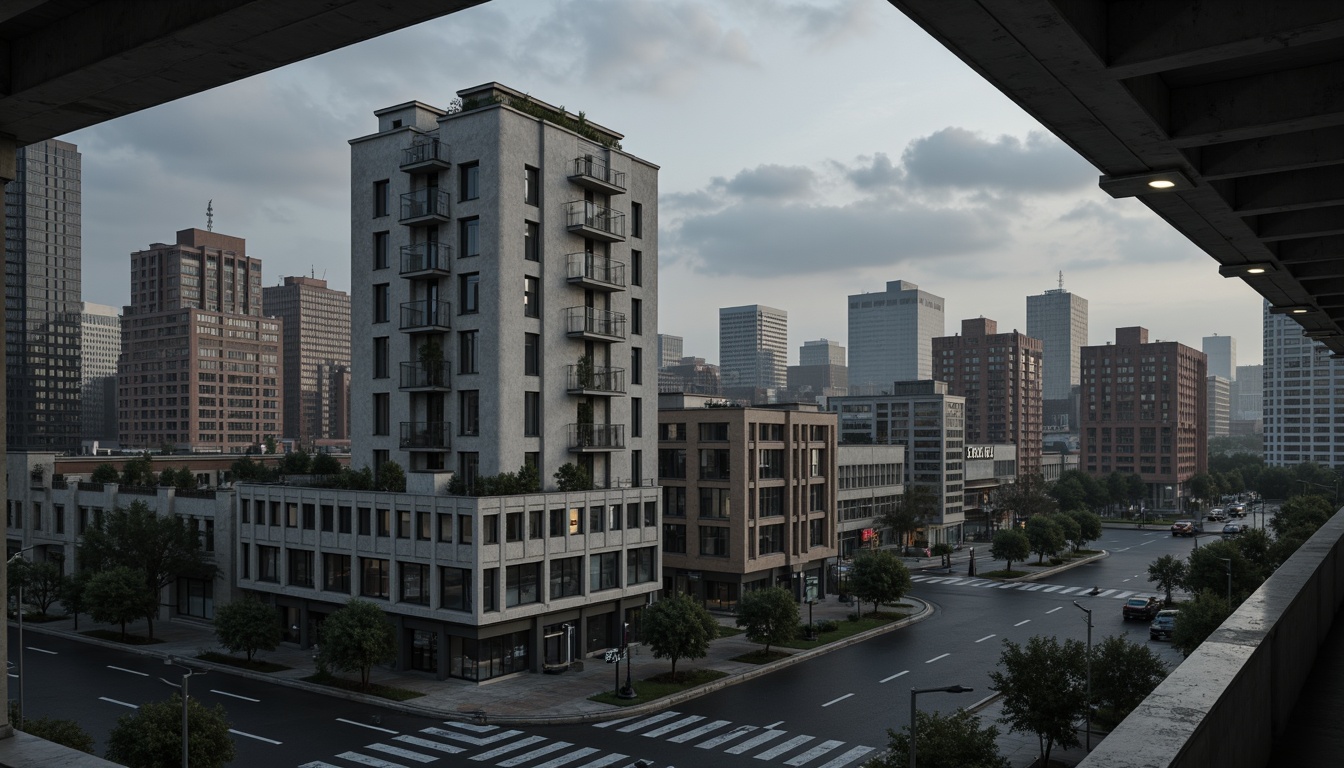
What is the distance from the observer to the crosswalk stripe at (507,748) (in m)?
38.9

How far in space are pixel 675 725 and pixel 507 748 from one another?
809cm

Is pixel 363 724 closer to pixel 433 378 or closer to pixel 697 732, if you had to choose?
pixel 697 732

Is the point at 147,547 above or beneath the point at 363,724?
above

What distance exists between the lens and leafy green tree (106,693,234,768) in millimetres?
31766

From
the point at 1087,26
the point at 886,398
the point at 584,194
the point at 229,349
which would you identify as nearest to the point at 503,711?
the point at 584,194

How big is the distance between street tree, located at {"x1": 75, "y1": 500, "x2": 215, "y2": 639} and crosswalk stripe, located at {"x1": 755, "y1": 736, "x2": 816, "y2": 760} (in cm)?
4503

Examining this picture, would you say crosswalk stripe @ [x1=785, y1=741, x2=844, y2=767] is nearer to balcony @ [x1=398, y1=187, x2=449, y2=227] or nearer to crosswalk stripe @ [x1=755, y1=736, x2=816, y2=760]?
crosswalk stripe @ [x1=755, y1=736, x2=816, y2=760]

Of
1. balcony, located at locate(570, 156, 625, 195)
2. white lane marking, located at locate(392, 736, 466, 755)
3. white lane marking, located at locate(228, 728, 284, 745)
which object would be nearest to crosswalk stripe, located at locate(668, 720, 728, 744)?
white lane marking, located at locate(392, 736, 466, 755)

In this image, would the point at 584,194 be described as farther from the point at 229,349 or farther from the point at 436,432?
the point at 229,349

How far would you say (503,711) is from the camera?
4575 centimetres

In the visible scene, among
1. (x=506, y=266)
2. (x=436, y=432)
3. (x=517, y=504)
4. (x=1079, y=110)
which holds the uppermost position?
(x=506, y=266)

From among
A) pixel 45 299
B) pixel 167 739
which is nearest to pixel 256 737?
pixel 167 739

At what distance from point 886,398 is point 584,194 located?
278 ft

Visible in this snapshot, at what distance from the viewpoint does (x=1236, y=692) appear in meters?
7.92
